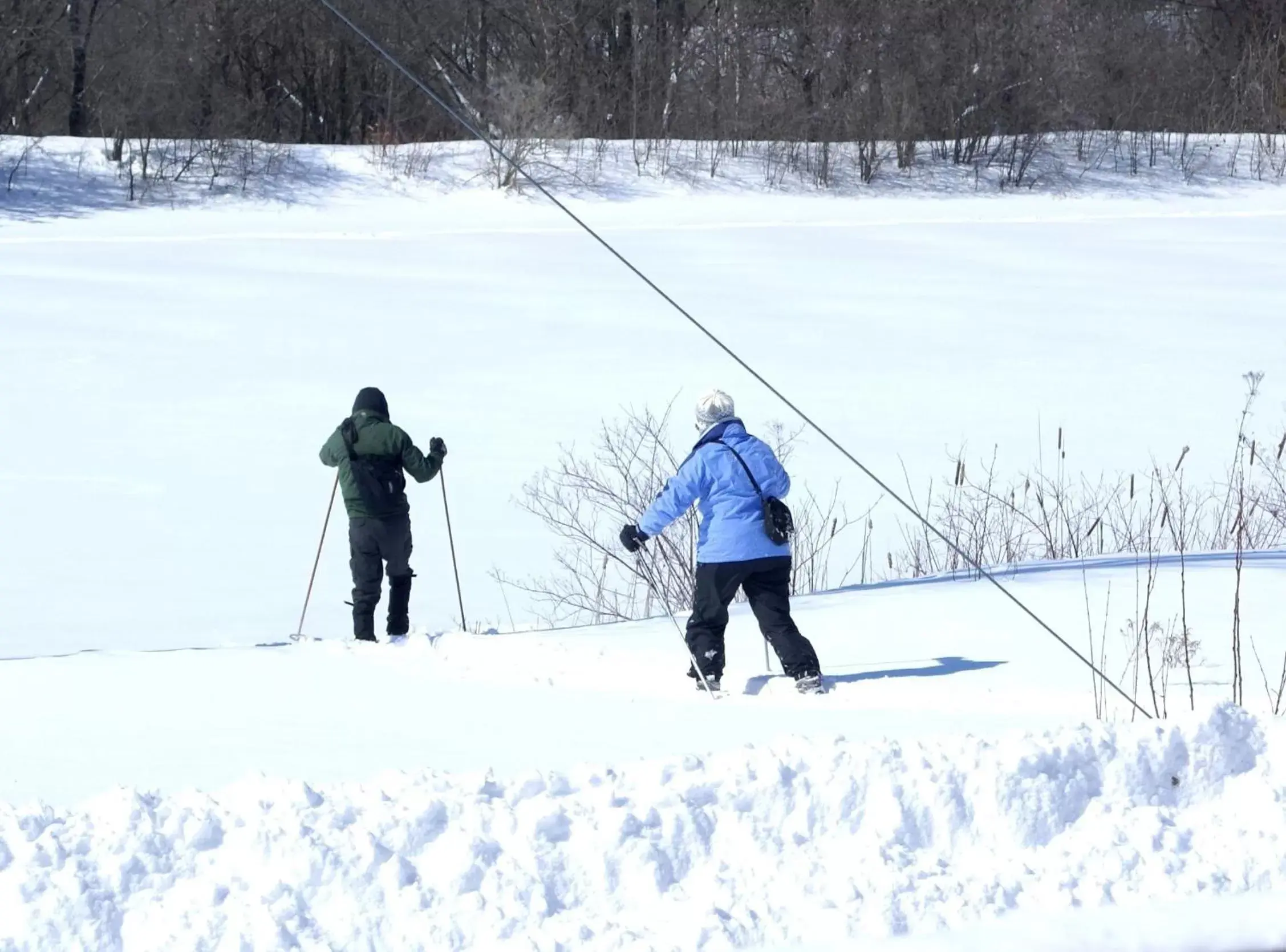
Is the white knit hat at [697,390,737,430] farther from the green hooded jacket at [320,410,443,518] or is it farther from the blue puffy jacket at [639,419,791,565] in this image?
the green hooded jacket at [320,410,443,518]

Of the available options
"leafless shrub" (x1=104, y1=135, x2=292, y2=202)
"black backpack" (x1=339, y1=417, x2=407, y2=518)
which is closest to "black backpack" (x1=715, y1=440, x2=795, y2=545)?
"black backpack" (x1=339, y1=417, x2=407, y2=518)

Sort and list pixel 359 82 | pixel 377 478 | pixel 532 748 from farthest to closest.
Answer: pixel 359 82 → pixel 377 478 → pixel 532 748

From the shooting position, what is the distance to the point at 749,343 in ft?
68.2

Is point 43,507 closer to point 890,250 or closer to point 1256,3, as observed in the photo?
point 890,250

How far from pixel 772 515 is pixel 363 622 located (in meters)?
2.73

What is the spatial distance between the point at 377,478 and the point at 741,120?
24.4 metres

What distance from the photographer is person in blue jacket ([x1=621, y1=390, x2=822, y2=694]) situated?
23.4 ft

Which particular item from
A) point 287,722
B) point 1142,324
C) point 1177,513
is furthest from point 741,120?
point 287,722

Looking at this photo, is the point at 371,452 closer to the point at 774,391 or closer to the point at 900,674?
the point at 900,674

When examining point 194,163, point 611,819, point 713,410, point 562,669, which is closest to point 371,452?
point 562,669

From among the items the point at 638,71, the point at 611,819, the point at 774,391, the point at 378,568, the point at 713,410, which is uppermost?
the point at 638,71

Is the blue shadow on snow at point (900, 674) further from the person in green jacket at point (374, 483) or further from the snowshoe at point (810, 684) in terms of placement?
the person in green jacket at point (374, 483)

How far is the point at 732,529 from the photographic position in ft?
23.4

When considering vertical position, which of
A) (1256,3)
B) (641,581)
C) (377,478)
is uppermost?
(1256,3)
